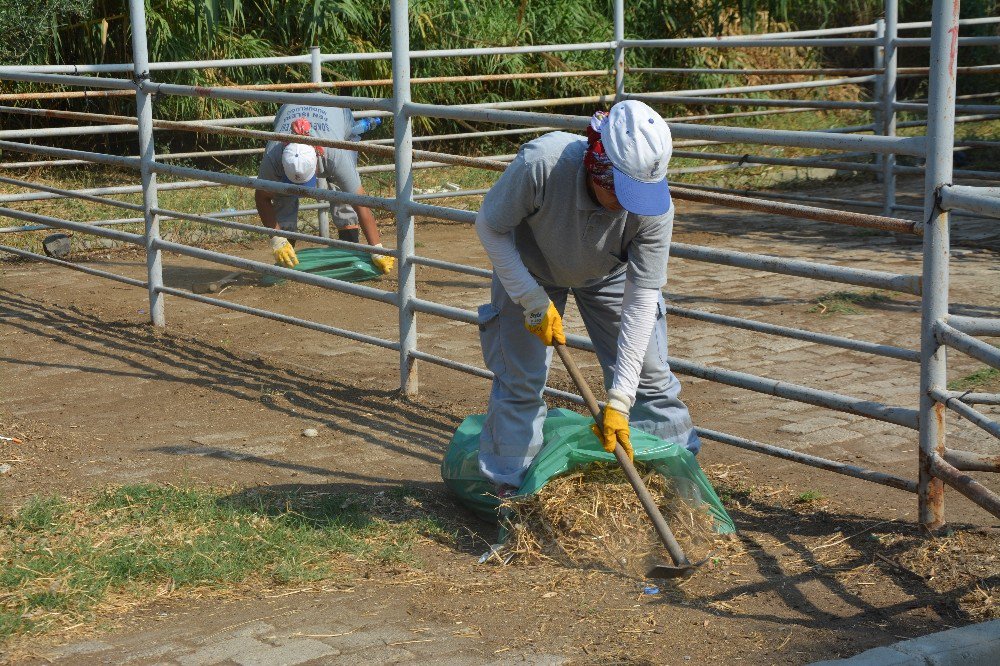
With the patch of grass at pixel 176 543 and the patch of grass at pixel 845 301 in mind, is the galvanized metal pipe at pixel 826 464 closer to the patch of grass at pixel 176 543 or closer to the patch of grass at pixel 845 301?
the patch of grass at pixel 176 543

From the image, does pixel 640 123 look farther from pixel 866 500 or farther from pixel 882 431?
pixel 882 431

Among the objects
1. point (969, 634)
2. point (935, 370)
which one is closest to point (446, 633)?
point (969, 634)

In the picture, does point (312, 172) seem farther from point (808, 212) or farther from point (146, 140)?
point (808, 212)

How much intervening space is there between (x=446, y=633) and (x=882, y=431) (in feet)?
8.04

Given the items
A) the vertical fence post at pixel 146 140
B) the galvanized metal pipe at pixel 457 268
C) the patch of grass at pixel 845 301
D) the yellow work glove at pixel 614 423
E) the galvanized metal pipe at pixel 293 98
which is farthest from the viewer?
the patch of grass at pixel 845 301

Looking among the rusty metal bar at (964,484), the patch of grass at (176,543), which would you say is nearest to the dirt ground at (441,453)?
the patch of grass at (176,543)

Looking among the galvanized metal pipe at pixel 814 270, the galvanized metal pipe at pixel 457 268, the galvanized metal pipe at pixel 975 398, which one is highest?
the galvanized metal pipe at pixel 814 270

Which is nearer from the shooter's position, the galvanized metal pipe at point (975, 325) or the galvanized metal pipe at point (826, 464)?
the galvanized metal pipe at point (975, 325)

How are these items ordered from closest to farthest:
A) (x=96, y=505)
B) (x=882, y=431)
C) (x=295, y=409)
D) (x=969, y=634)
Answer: (x=969, y=634)
(x=96, y=505)
(x=882, y=431)
(x=295, y=409)

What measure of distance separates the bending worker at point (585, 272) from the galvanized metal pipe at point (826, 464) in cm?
13

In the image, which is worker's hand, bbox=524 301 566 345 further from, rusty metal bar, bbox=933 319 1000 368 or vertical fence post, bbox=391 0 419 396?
vertical fence post, bbox=391 0 419 396

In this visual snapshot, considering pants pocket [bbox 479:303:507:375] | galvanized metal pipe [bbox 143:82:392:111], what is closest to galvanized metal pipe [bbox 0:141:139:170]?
galvanized metal pipe [bbox 143:82:392:111]

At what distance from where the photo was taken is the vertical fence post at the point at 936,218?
353cm

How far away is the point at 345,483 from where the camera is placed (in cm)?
457
